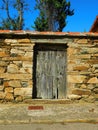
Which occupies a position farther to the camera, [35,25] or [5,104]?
[35,25]

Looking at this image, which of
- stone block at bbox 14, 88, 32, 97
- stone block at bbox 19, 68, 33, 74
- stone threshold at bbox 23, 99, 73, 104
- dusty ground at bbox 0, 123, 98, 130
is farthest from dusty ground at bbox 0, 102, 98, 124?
stone block at bbox 19, 68, 33, 74

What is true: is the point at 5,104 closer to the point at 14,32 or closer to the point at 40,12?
the point at 14,32

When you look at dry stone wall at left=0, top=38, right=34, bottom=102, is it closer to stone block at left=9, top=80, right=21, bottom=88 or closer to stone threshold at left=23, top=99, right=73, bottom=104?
stone block at left=9, top=80, right=21, bottom=88

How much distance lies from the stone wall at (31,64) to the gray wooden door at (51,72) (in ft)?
1.03

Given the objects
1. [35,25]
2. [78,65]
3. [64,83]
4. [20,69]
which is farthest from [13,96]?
[35,25]

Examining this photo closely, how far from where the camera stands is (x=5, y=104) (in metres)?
8.39

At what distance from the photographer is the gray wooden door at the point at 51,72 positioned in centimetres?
904

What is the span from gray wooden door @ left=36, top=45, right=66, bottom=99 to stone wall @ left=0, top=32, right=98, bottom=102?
1.03 feet

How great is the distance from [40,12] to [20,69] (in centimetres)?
1570

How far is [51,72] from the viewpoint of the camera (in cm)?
911

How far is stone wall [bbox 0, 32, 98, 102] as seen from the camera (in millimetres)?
8594

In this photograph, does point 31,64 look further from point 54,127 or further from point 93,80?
point 54,127

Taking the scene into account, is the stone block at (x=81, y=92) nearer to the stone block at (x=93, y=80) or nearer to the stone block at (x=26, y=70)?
the stone block at (x=93, y=80)

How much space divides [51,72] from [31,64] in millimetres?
893
